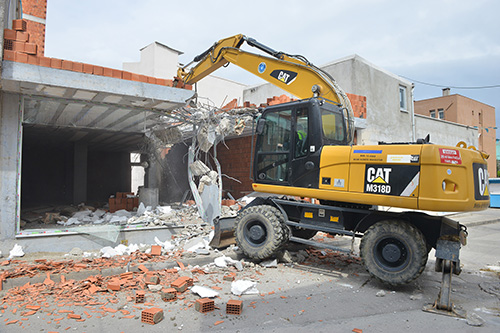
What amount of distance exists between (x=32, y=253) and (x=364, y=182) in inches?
252

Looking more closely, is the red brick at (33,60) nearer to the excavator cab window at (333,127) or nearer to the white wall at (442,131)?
the excavator cab window at (333,127)

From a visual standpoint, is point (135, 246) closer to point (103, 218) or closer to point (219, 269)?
point (219, 269)

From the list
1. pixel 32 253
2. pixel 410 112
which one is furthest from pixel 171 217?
pixel 410 112

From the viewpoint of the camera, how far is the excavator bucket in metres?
7.00

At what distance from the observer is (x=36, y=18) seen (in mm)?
10055

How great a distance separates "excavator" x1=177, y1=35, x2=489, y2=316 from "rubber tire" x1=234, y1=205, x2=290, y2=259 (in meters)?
0.02

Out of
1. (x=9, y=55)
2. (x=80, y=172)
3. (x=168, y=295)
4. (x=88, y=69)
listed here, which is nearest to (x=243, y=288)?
(x=168, y=295)

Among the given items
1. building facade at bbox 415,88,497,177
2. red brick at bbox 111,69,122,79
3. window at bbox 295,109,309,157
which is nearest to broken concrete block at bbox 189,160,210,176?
red brick at bbox 111,69,122,79

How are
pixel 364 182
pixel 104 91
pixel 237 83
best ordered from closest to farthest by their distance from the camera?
pixel 364 182
pixel 104 91
pixel 237 83

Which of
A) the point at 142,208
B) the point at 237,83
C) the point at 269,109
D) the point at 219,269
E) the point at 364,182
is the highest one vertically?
the point at 237,83

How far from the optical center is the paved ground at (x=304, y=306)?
12.6 feet

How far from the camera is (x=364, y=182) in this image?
5262 millimetres

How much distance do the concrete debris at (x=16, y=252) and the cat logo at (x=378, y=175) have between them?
6459mm

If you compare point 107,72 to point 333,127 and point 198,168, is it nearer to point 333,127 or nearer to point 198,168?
point 198,168
